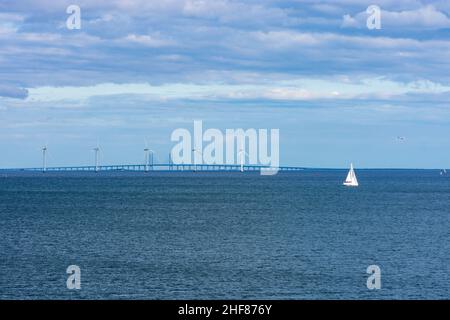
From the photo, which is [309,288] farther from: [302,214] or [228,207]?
[228,207]

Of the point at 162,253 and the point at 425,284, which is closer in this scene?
the point at 425,284

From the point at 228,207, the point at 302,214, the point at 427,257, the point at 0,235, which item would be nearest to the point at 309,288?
the point at 427,257

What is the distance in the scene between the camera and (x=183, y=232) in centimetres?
9475

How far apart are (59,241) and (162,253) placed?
1570 centimetres

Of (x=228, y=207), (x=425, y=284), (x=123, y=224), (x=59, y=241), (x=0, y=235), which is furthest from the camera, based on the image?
(x=228, y=207)

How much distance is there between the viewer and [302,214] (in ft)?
422

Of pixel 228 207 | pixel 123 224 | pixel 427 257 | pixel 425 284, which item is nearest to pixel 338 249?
pixel 427 257

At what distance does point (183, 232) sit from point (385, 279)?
40.4 meters

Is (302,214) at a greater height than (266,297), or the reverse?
(302,214)

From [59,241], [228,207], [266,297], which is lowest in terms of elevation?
[266,297]

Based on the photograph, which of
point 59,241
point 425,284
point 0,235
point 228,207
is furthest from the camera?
point 228,207

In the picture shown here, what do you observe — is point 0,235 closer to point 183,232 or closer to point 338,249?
point 183,232
